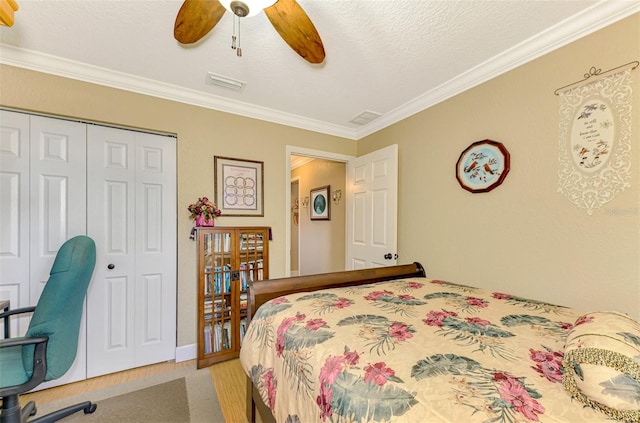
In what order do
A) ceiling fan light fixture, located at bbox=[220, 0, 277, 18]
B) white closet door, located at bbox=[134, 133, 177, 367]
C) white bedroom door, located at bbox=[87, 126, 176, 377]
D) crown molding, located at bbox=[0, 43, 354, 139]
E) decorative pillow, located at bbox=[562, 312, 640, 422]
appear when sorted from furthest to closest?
white closet door, located at bbox=[134, 133, 177, 367] < white bedroom door, located at bbox=[87, 126, 176, 377] < crown molding, located at bbox=[0, 43, 354, 139] < ceiling fan light fixture, located at bbox=[220, 0, 277, 18] < decorative pillow, located at bbox=[562, 312, 640, 422]

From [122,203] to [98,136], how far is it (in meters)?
0.59

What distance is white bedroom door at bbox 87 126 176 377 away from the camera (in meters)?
2.12

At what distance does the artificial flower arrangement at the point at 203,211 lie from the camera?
236 cm

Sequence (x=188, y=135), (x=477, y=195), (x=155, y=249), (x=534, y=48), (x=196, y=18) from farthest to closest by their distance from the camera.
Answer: (x=188, y=135), (x=155, y=249), (x=477, y=195), (x=534, y=48), (x=196, y=18)

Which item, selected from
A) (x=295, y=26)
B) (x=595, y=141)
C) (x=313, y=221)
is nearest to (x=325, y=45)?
(x=295, y=26)

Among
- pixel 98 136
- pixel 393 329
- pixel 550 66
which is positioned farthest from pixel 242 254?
pixel 550 66

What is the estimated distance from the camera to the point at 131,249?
2.25 m

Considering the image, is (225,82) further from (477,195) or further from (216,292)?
(477,195)

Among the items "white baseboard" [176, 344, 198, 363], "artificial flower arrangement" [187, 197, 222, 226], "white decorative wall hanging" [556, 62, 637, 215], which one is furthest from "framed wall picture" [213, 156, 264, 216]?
"white decorative wall hanging" [556, 62, 637, 215]

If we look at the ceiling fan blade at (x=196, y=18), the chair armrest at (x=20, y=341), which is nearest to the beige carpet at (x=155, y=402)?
the chair armrest at (x=20, y=341)

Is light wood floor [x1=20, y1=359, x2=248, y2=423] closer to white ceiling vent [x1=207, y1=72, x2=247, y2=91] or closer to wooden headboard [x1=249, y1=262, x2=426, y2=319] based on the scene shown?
wooden headboard [x1=249, y1=262, x2=426, y2=319]

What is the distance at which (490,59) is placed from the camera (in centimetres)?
193

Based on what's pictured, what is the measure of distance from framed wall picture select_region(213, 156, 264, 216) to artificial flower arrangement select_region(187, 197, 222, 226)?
0.59 ft

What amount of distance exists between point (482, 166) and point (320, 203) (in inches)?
110
